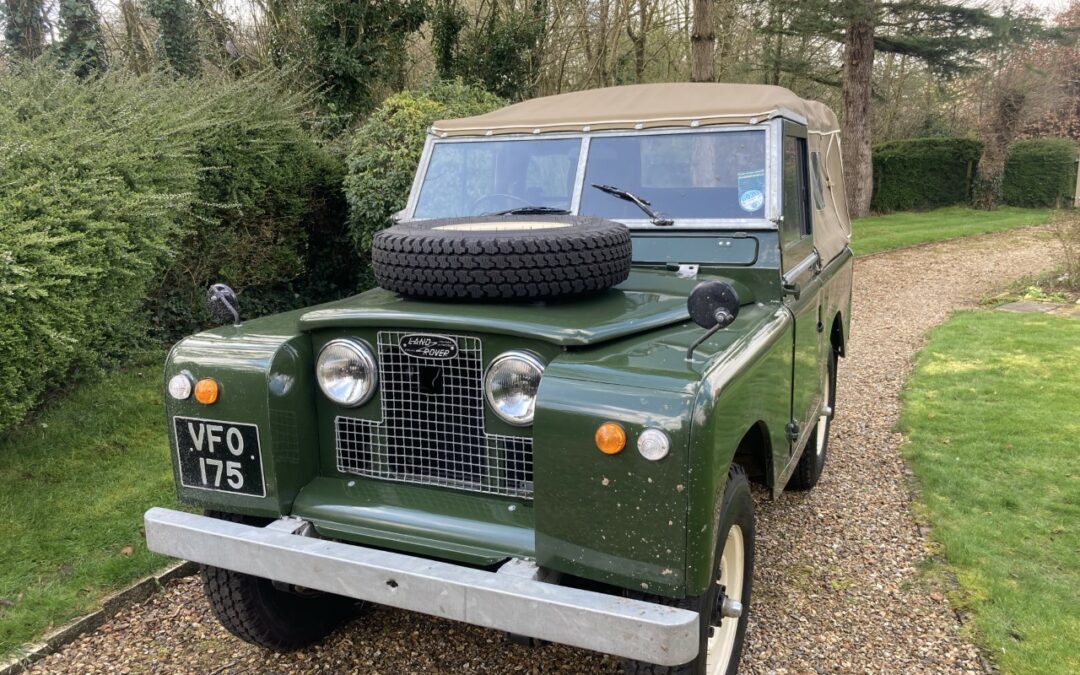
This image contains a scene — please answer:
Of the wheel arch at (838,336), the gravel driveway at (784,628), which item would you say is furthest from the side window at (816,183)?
the gravel driveway at (784,628)

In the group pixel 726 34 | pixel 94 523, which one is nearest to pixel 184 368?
pixel 94 523

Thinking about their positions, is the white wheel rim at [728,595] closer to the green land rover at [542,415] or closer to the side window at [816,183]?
the green land rover at [542,415]

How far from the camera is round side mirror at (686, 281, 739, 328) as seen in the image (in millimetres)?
2354

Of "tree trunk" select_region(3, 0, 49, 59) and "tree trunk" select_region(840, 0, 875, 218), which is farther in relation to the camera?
"tree trunk" select_region(840, 0, 875, 218)

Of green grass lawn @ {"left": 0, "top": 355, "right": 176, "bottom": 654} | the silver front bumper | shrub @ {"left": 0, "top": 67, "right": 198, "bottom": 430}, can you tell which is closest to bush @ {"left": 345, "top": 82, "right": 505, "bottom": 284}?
shrub @ {"left": 0, "top": 67, "right": 198, "bottom": 430}

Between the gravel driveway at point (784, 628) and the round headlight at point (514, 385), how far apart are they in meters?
1.14

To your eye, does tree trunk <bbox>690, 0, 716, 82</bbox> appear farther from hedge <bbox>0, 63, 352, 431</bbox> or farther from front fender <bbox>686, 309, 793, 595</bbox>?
front fender <bbox>686, 309, 793, 595</bbox>

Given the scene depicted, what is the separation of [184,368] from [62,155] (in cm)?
290

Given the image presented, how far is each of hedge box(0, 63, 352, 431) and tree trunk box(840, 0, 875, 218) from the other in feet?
40.9

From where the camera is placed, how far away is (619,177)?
3.74 m

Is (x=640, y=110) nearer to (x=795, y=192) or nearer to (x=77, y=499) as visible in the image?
(x=795, y=192)

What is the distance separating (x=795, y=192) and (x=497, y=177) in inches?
57.1

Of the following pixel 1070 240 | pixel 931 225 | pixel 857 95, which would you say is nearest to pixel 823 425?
pixel 1070 240

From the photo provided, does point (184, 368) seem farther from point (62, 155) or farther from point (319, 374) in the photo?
point (62, 155)
